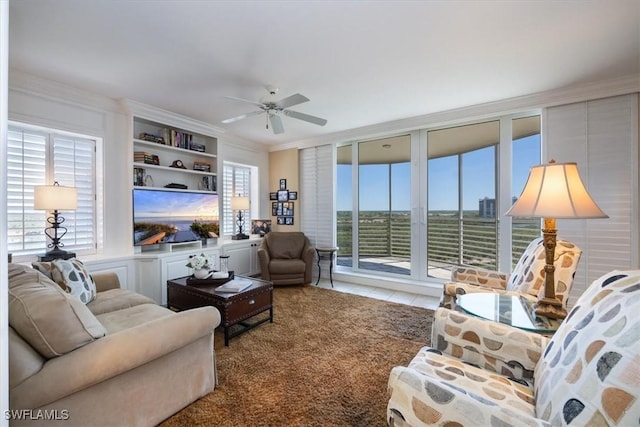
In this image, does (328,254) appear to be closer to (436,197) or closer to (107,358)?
(436,197)

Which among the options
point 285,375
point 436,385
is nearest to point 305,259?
point 285,375

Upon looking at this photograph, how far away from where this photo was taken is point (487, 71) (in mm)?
2641

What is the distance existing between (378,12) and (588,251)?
3.26 meters

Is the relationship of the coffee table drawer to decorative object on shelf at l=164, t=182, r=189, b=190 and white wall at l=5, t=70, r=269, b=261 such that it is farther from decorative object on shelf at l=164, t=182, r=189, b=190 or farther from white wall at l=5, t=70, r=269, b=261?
decorative object on shelf at l=164, t=182, r=189, b=190

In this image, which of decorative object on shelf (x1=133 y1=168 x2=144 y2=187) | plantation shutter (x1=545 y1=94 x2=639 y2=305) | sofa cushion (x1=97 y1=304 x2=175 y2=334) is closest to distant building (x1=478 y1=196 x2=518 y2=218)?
plantation shutter (x1=545 y1=94 x2=639 y2=305)

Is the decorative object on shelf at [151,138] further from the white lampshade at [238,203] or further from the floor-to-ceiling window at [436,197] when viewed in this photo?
the floor-to-ceiling window at [436,197]

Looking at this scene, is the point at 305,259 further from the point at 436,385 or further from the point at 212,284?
the point at 436,385

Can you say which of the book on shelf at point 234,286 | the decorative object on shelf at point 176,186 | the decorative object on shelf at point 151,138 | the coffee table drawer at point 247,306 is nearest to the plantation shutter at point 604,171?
the coffee table drawer at point 247,306

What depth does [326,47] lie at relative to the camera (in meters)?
2.23

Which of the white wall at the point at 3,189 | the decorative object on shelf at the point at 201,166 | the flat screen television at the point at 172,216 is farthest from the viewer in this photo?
the decorative object on shelf at the point at 201,166

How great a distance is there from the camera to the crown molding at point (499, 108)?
2.79m

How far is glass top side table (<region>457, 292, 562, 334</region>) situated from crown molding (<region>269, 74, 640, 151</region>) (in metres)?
2.48

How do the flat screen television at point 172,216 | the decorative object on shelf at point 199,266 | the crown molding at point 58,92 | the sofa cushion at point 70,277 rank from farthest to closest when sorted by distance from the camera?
the flat screen television at point 172,216
the decorative object on shelf at point 199,266
the crown molding at point 58,92
the sofa cushion at point 70,277

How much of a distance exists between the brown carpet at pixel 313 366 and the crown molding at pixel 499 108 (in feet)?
8.35
